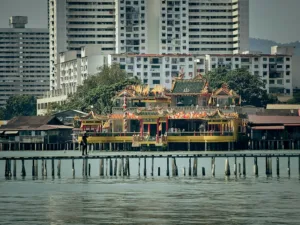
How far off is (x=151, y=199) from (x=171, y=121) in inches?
3842

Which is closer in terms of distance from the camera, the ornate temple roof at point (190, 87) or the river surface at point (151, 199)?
the river surface at point (151, 199)

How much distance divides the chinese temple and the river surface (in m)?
63.7

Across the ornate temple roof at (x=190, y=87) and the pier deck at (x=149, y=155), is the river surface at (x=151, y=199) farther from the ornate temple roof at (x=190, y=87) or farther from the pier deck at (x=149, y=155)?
the ornate temple roof at (x=190, y=87)

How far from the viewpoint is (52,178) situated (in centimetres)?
11444

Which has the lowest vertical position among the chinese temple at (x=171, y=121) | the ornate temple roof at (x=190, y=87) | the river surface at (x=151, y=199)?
the river surface at (x=151, y=199)

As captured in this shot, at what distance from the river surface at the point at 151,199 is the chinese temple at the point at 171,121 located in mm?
63704

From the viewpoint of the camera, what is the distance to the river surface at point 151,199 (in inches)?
3113

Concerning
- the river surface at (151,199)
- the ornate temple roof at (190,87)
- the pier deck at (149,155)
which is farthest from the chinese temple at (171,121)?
the river surface at (151,199)

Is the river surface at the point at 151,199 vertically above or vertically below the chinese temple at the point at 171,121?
below

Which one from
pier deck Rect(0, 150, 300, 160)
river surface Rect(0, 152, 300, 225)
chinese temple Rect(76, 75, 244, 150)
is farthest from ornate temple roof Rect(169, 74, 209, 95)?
river surface Rect(0, 152, 300, 225)

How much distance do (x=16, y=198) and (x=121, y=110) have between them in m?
97.0

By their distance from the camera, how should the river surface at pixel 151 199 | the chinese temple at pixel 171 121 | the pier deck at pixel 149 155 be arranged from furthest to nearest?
the chinese temple at pixel 171 121 < the pier deck at pixel 149 155 < the river surface at pixel 151 199

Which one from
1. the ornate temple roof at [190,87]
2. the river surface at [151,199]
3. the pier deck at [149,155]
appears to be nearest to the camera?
the river surface at [151,199]

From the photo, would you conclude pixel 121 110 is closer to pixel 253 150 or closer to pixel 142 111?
pixel 142 111
